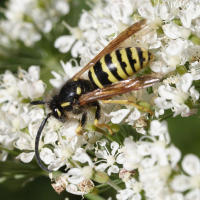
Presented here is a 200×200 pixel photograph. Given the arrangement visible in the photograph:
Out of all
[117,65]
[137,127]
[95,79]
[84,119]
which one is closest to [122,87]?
[117,65]

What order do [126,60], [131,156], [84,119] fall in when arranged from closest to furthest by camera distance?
[131,156] < [126,60] < [84,119]

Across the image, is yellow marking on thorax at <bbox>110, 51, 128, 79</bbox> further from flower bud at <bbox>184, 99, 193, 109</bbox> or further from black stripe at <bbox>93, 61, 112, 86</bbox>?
flower bud at <bbox>184, 99, 193, 109</bbox>

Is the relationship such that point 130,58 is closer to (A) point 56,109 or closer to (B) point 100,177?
(A) point 56,109

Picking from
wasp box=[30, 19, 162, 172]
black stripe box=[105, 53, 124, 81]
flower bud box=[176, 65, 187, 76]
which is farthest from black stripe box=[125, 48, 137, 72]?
flower bud box=[176, 65, 187, 76]

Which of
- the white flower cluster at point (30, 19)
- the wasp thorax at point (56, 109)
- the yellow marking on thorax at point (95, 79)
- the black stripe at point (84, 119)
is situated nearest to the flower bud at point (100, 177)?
the black stripe at point (84, 119)

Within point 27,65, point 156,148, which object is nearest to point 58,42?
point 27,65

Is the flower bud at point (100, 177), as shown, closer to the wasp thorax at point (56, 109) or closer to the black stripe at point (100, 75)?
the wasp thorax at point (56, 109)
